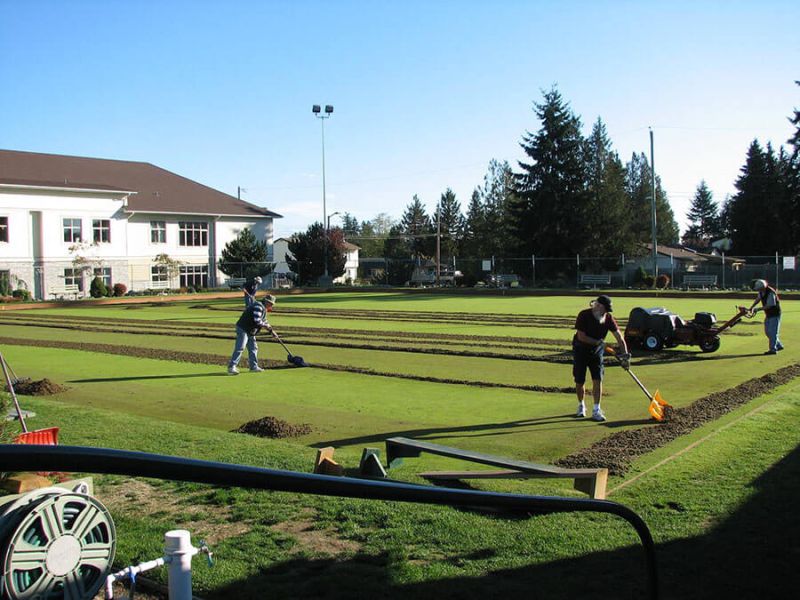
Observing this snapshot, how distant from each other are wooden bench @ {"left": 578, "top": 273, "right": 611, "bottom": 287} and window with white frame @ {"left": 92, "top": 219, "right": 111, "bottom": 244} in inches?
1427

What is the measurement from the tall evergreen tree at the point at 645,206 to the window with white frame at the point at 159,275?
55.8 m

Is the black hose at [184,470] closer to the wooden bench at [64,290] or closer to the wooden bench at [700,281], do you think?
the wooden bench at [700,281]

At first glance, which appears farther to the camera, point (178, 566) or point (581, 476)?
point (581, 476)

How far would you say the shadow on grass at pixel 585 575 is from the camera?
496 cm

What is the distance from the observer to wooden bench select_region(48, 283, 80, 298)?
173 feet

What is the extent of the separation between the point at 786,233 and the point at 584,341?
63.5 m

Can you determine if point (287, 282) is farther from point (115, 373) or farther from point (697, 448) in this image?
point (697, 448)

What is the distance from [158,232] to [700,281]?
42.0m

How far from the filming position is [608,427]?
1027cm

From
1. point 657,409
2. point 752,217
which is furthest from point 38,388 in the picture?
point 752,217

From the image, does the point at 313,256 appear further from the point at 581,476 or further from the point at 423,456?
the point at 581,476

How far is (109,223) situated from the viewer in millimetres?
57969

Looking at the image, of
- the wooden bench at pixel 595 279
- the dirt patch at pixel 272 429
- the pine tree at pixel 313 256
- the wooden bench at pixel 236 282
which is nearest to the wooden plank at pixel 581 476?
the dirt patch at pixel 272 429

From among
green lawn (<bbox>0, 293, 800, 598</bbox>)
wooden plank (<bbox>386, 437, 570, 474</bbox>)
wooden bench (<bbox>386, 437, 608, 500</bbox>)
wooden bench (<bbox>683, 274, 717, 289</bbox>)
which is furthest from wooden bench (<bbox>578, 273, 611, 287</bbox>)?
wooden bench (<bbox>386, 437, 608, 500</bbox>)
